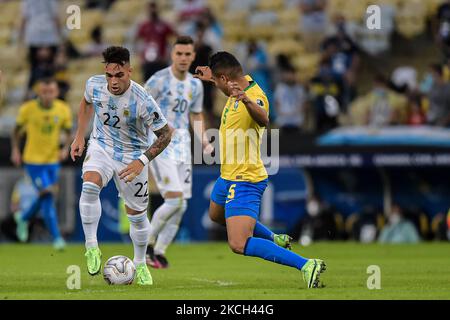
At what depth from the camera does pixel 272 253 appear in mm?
10453

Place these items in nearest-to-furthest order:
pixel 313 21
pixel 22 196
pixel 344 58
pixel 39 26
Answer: pixel 22 196 → pixel 344 58 → pixel 313 21 → pixel 39 26

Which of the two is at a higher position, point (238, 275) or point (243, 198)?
Result: point (243, 198)

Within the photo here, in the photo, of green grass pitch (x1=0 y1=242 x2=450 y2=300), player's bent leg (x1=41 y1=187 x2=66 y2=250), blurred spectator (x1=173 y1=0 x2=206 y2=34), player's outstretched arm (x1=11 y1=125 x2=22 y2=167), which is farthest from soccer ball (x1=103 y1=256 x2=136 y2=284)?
blurred spectator (x1=173 y1=0 x2=206 y2=34)

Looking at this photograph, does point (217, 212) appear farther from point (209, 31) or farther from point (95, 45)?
point (95, 45)

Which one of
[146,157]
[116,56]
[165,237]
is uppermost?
[116,56]

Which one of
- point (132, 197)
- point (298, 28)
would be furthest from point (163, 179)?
point (298, 28)

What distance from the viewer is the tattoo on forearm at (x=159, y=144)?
36.0 ft

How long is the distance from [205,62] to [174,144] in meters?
6.74

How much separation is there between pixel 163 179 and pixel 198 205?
712 cm

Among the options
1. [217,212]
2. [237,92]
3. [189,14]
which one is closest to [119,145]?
[217,212]

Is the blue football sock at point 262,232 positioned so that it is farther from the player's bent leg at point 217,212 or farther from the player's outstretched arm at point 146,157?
the player's outstretched arm at point 146,157

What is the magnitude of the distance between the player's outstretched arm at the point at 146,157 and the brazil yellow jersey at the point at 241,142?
541 millimetres

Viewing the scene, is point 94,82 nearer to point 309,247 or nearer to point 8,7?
point 309,247
